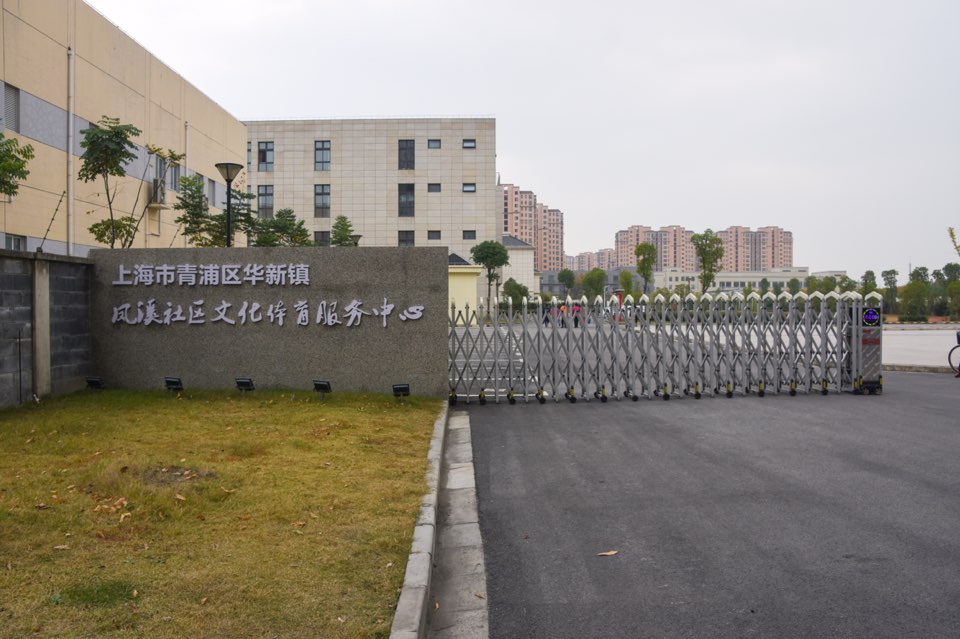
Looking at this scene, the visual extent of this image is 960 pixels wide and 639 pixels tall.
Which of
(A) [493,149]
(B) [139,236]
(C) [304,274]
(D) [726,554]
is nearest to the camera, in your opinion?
(D) [726,554]

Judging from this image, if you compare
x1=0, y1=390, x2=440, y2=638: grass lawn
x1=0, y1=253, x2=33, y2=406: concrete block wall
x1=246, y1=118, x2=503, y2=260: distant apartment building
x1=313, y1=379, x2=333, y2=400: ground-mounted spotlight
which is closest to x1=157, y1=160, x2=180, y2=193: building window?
x1=0, y1=253, x2=33, y2=406: concrete block wall

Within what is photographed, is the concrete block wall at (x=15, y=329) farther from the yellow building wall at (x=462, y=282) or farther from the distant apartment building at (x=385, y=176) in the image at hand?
the distant apartment building at (x=385, y=176)

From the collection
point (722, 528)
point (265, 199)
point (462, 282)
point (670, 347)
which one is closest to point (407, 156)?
point (265, 199)

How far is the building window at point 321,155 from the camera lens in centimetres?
4656

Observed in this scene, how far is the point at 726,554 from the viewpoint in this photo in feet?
14.7

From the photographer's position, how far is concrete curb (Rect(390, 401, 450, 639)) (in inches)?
129

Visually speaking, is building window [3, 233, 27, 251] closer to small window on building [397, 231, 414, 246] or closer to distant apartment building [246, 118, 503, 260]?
distant apartment building [246, 118, 503, 260]

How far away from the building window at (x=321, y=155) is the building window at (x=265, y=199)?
3.40m

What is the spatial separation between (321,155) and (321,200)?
9.73 feet

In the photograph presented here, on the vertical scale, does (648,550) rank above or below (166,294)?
below

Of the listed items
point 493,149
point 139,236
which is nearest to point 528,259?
point 493,149

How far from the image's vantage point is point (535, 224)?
441 ft

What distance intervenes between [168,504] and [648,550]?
131 inches

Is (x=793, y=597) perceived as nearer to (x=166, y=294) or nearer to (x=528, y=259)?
(x=166, y=294)
